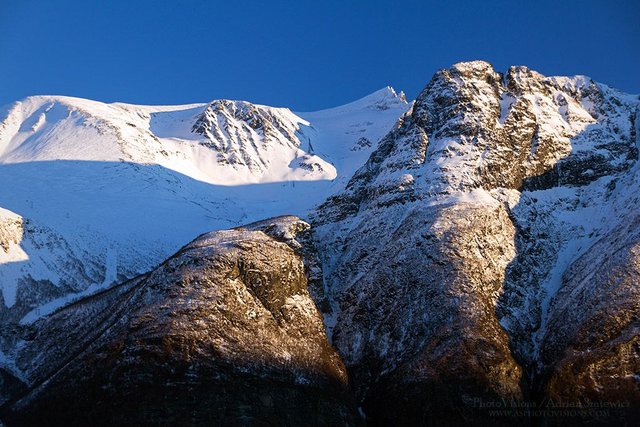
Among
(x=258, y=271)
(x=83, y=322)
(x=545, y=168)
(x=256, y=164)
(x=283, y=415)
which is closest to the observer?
(x=283, y=415)

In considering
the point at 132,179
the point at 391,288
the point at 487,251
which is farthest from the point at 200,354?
the point at 132,179

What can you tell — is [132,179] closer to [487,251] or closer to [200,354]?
[200,354]

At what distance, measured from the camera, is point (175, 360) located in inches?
1838

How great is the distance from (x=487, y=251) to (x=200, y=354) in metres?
29.4

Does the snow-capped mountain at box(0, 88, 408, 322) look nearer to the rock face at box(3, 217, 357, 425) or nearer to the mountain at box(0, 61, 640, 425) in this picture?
the mountain at box(0, 61, 640, 425)

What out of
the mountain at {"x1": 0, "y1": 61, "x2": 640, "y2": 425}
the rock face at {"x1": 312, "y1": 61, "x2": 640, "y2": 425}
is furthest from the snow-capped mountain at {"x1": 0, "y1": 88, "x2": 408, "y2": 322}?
the rock face at {"x1": 312, "y1": 61, "x2": 640, "y2": 425}

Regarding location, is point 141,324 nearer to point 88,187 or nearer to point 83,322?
point 83,322

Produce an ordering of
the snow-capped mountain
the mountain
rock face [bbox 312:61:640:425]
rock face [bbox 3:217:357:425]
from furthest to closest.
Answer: the snow-capped mountain
rock face [bbox 312:61:640:425]
the mountain
rock face [bbox 3:217:357:425]

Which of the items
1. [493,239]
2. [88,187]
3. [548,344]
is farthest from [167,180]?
[548,344]

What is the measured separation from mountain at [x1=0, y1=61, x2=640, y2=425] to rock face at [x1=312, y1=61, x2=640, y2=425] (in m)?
0.23

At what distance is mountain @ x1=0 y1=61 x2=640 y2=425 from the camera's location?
46094 millimetres

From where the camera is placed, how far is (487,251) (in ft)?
198

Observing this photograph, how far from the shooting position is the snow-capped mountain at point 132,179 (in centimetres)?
7288

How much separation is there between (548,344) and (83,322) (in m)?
43.3
